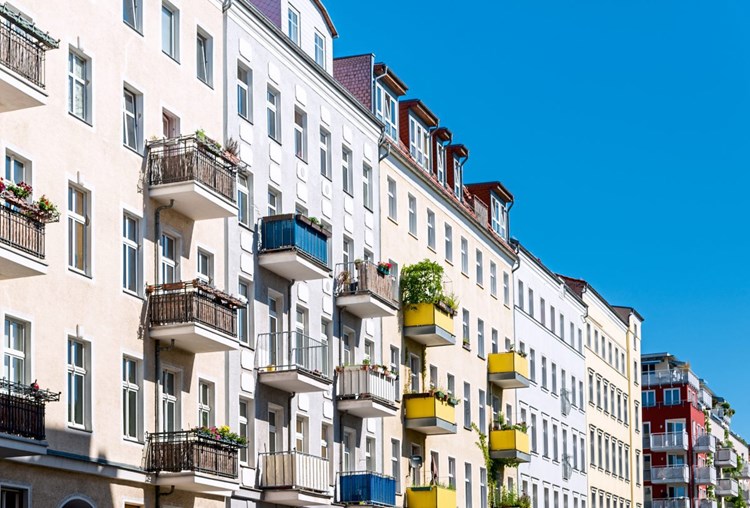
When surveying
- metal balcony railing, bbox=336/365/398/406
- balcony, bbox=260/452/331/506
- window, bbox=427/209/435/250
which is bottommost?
balcony, bbox=260/452/331/506

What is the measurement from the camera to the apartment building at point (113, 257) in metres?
28.3

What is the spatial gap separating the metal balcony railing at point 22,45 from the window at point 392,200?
82.9ft

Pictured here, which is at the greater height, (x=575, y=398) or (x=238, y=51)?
(x=238, y=51)

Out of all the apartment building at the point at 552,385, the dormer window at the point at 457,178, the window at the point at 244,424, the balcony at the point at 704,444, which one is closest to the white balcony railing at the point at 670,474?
the balcony at the point at 704,444

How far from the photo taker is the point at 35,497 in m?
29.0

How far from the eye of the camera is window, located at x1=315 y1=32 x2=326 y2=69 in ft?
154

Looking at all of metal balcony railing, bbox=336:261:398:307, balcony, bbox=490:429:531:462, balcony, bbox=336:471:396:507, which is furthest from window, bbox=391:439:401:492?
balcony, bbox=490:429:531:462

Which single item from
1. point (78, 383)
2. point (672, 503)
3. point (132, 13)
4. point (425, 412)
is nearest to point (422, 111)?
point (425, 412)

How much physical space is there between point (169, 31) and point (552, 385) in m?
43.3

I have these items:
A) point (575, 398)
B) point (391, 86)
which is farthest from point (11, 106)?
point (575, 398)

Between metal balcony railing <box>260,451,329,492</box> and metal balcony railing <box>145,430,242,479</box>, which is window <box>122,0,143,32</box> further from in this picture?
metal balcony railing <box>260,451,329,492</box>

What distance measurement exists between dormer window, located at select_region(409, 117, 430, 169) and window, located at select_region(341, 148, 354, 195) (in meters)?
8.16

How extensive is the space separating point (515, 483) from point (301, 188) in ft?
88.1

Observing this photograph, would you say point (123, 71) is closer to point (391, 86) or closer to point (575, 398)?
point (391, 86)
